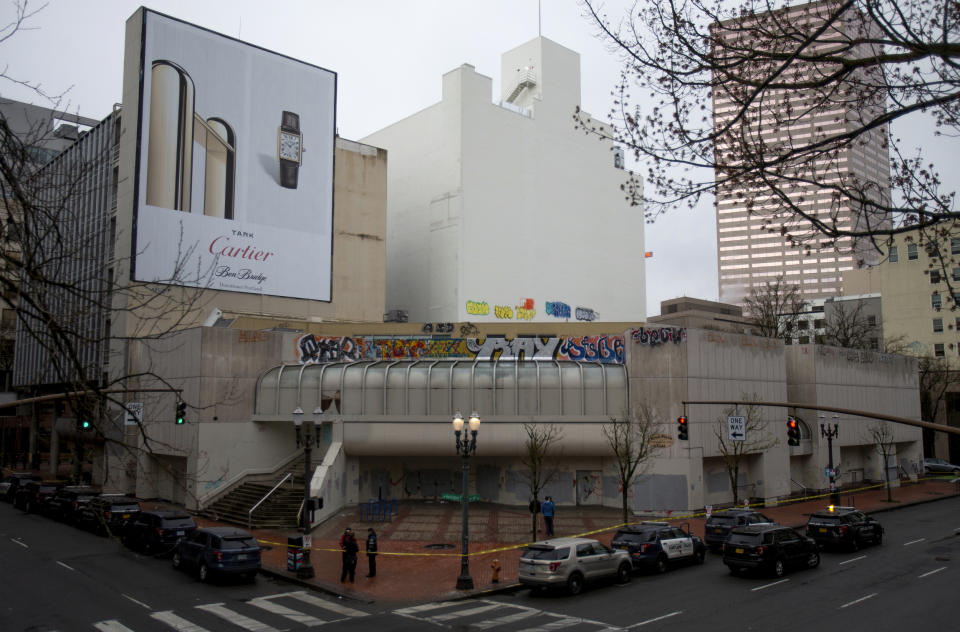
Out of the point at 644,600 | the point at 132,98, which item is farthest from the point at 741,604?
the point at 132,98

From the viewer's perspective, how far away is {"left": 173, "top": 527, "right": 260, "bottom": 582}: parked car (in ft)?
75.3

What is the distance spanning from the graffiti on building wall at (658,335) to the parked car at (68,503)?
28.3 meters

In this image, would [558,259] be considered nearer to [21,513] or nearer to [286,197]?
[286,197]

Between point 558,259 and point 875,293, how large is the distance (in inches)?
2298

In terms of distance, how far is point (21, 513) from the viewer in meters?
39.9

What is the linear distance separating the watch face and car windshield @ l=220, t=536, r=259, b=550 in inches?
1593

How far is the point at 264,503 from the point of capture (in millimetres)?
35125

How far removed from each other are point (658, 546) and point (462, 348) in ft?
64.1

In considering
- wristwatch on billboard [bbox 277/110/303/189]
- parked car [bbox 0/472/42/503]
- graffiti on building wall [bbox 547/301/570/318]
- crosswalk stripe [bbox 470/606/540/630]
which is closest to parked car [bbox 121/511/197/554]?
crosswalk stripe [bbox 470/606/540/630]

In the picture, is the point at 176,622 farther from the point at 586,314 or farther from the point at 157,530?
the point at 586,314

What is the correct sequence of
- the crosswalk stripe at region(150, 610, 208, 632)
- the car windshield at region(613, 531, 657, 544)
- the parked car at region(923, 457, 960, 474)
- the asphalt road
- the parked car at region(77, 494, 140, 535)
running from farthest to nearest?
the parked car at region(923, 457, 960, 474) → the parked car at region(77, 494, 140, 535) → the car windshield at region(613, 531, 657, 544) → the asphalt road → the crosswalk stripe at region(150, 610, 208, 632)

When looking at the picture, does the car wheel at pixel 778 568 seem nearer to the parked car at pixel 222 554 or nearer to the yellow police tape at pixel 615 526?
the yellow police tape at pixel 615 526

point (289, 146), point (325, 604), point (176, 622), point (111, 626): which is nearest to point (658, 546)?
point (325, 604)

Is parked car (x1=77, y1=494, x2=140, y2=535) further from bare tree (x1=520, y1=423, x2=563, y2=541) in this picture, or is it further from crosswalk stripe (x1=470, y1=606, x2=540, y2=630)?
crosswalk stripe (x1=470, y1=606, x2=540, y2=630)
